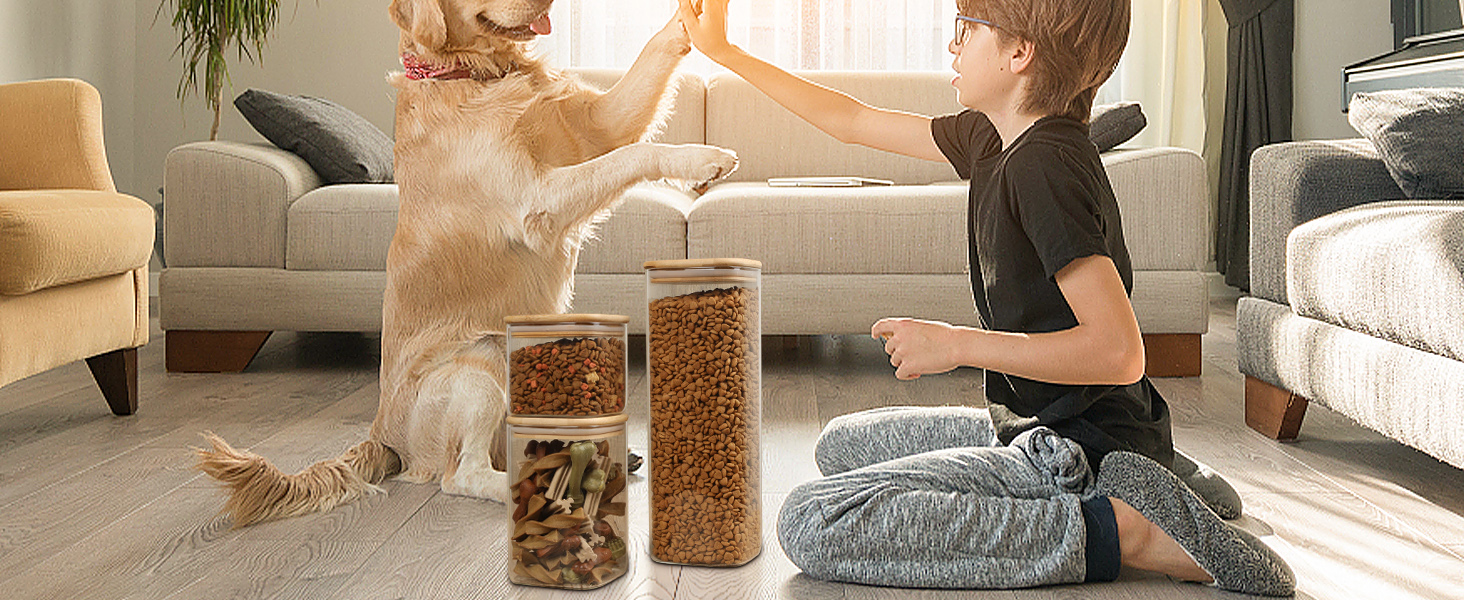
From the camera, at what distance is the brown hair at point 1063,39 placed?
1274mm

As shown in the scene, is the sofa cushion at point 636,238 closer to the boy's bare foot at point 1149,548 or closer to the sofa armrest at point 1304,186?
the sofa armrest at point 1304,186

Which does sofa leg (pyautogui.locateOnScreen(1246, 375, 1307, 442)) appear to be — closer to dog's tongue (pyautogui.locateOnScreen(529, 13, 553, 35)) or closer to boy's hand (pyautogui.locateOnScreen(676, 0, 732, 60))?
boy's hand (pyautogui.locateOnScreen(676, 0, 732, 60))

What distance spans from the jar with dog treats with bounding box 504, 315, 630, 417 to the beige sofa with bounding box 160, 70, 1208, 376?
1645 mm

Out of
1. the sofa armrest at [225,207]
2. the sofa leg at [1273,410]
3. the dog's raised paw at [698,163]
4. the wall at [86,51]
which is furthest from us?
the wall at [86,51]

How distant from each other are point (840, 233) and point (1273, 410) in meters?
1.14

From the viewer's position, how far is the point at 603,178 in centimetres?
166

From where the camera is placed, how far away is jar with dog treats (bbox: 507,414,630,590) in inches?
52.0

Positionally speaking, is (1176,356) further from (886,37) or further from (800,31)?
(800,31)

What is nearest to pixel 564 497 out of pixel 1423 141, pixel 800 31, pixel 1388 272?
pixel 1388 272

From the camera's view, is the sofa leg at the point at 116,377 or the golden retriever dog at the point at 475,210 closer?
the golden retriever dog at the point at 475,210

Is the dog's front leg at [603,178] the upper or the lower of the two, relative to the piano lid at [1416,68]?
lower

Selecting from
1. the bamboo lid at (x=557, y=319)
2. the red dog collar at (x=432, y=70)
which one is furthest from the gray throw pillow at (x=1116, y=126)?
the bamboo lid at (x=557, y=319)

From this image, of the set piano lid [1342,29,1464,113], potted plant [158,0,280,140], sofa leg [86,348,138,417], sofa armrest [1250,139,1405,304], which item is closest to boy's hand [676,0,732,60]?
sofa armrest [1250,139,1405,304]

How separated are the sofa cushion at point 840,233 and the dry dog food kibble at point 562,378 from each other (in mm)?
1631
